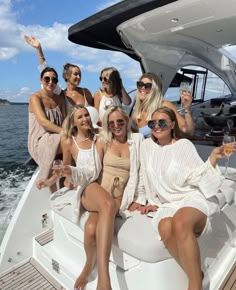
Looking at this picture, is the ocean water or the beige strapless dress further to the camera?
the ocean water

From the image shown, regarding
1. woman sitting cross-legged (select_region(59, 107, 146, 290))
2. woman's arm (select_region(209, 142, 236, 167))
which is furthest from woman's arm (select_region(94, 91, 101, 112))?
woman's arm (select_region(209, 142, 236, 167))

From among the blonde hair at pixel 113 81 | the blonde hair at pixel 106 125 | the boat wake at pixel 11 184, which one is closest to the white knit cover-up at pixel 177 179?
the blonde hair at pixel 106 125

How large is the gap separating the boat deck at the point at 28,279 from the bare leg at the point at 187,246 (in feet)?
3.11

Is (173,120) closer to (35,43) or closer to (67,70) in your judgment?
(67,70)

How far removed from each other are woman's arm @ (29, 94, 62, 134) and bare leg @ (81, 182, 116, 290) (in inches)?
26.3

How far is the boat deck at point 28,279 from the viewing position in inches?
83.8

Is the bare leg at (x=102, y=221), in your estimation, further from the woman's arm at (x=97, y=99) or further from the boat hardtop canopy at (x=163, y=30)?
the boat hardtop canopy at (x=163, y=30)

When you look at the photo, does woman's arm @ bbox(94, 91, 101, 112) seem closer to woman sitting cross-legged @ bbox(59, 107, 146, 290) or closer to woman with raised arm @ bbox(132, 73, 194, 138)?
woman with raised arm @ bbox(132, 73, 194, 138)

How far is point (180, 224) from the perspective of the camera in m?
1.61

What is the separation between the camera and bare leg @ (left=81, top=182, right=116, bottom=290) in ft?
5.51

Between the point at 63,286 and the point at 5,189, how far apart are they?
3239mm

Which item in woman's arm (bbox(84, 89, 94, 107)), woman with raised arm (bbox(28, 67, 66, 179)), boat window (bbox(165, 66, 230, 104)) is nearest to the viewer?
woman with raised arm (bbox(28, 67, 66, 179))

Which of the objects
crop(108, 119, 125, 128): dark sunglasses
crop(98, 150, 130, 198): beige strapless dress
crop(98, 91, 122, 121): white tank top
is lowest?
crop(98, 150, 130, 198): beige strapless dress

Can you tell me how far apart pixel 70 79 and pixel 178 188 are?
1.48 metres
